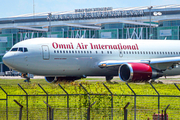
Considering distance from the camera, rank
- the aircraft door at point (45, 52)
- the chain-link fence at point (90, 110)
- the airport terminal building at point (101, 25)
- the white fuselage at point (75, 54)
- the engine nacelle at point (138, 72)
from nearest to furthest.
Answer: the chain-link fence at point (90, 110) < the white fuselage at point (75, 54) < the aircraft door at point (45, 52) < the engine nacelle at point (138, 72) < the airport terminal building at point (101, 25)

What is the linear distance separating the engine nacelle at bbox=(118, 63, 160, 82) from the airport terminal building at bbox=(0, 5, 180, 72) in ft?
103

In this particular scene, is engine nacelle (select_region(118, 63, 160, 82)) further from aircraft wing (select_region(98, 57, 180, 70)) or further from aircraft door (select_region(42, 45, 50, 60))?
aircraft door (select_region(42, 45, 50, 60))

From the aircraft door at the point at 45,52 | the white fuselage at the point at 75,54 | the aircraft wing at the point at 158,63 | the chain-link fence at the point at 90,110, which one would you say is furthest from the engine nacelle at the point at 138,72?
the chain-link fence at the point at 90,110

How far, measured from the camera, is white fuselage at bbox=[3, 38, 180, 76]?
94.7 ft

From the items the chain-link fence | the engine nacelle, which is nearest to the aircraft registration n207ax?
the engine nacelle

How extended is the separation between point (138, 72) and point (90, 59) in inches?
170

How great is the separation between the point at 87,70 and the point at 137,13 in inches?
2958

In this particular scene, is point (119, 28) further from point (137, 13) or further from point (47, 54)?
point (47, 54)

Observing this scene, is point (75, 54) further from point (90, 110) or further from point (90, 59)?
point (90, 110)

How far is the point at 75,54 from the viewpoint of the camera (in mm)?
30656

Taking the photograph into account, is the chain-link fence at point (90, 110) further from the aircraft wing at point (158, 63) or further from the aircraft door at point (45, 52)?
the aircraft wing at point (158, 63)

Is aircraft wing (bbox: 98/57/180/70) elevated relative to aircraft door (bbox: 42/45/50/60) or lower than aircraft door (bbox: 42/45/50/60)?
lower

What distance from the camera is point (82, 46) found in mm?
31328

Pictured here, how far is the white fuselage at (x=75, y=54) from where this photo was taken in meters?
28.9
